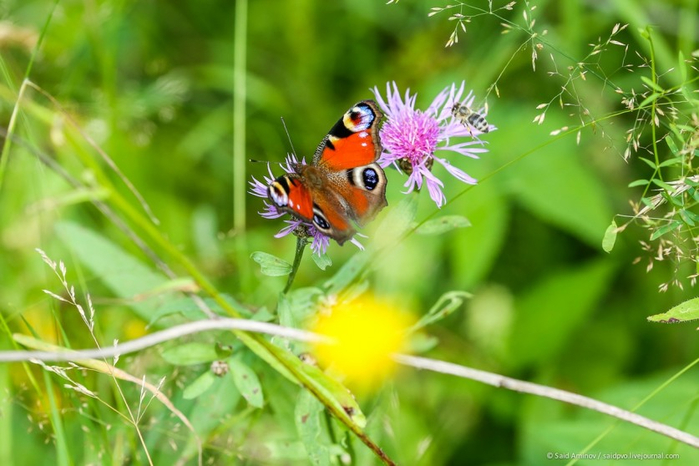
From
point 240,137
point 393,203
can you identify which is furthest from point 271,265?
point 393,203

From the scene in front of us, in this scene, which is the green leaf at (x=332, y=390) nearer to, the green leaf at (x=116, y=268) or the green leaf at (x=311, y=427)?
the green leaf at (x=311, y=427)

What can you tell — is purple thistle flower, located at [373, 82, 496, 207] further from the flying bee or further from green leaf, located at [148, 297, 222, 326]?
green leaf, located at [148, 297, 222, 326]

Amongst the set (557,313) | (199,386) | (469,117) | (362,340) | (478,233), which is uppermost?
(469,117)

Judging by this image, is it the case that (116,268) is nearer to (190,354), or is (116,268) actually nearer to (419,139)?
(190,354)

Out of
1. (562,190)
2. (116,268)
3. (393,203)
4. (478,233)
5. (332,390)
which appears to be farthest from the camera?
(562,190)

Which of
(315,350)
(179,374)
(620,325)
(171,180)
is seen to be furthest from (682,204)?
(171,180)

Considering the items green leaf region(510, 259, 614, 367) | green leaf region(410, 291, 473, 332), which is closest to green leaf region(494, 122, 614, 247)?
green leaf region(510, 259, 614, 367)
